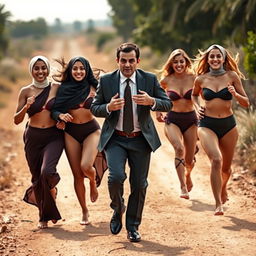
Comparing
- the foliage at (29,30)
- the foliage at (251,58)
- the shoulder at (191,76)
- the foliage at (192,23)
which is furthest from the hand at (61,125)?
the foliage at (29,30)

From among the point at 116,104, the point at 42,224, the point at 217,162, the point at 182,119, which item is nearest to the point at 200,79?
the point at 182,119

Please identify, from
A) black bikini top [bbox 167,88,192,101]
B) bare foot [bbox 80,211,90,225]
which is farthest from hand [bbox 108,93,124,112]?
black bikini top [bbox 167,88,192,101]

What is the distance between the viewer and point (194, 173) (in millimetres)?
11984

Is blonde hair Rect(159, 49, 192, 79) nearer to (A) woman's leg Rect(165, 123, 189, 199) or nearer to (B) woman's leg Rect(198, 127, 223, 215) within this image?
(A) woman's leg Rect(165, 123, 189, 199)

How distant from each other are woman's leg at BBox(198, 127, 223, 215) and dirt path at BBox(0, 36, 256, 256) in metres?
0.39

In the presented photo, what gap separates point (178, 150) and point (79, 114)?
Answer: 5.95 ft

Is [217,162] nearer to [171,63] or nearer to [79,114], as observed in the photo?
[79,114]

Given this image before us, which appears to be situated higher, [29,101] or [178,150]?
[29,101]

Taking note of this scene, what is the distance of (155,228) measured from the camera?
812 cm

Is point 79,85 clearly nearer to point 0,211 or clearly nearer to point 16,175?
point 0,211

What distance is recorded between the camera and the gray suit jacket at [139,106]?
7.11 m

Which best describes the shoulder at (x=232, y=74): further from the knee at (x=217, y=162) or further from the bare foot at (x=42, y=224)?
the bare foot at (x=42, y=224)

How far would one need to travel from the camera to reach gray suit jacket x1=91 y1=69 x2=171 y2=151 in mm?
7113

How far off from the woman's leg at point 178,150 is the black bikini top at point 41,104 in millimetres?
2091
